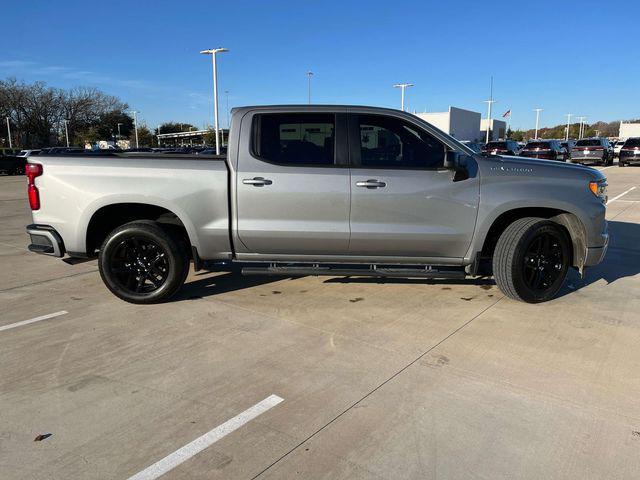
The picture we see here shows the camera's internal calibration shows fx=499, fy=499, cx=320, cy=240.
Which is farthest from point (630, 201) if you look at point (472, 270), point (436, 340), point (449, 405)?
point (449, 405)

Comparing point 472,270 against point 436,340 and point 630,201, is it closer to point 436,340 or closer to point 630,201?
point 436,340

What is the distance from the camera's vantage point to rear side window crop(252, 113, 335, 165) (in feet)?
16.1

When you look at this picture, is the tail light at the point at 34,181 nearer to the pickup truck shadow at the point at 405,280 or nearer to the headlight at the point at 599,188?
the pickup truck shadow at the point at 405,280

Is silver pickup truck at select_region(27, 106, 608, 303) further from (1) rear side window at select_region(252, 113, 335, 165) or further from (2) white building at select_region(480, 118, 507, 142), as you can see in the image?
(2) white building at select_region(480, 118, 507, 142)

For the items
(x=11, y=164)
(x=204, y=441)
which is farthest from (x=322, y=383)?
(x=11, y=164)

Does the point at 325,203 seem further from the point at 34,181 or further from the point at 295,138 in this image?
the point at 34,181

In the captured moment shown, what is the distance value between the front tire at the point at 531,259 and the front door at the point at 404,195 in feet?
1.36

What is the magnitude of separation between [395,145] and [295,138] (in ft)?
3.26

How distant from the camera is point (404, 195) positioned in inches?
189

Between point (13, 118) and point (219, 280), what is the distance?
84187 mm

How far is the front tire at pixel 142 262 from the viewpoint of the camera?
4969mm

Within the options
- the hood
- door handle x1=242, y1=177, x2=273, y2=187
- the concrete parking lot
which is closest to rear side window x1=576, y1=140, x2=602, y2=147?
the concrete parking lot

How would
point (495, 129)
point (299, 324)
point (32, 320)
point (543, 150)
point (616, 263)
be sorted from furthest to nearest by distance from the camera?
point (495, 129) → point (543, 150) → point (616, 263) → point (32, 320) → point (299, 324)

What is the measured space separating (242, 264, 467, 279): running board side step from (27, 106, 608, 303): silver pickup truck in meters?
0.01
